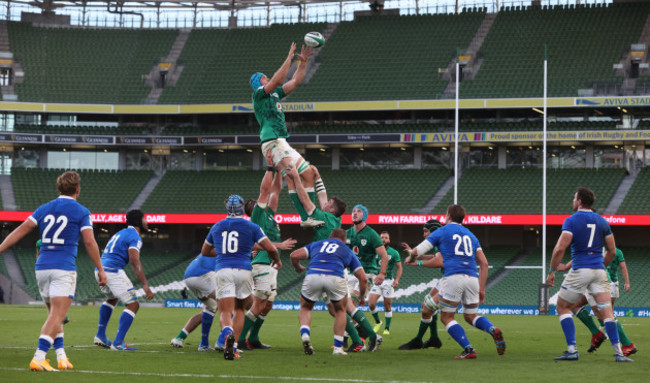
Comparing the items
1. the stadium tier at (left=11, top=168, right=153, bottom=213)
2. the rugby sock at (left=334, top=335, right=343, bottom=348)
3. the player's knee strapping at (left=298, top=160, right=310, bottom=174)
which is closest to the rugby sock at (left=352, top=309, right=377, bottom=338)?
the rugby sock at (left=334, top=335, right=343, bottom=348)

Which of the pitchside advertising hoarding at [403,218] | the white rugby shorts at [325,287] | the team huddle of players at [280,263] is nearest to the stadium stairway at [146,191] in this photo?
the pitchside advertising hoarding at [403,218]

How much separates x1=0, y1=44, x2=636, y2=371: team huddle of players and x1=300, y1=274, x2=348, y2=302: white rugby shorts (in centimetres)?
2

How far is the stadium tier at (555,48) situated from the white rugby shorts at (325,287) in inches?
1625

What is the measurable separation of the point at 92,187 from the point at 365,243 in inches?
1726

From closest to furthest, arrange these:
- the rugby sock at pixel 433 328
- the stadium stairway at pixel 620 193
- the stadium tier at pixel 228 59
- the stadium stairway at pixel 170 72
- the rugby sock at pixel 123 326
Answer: the rugby sock at pixel 123 326, the rugby sock at pixel 433 328, the stadium stairway at pixel 620 193, the stadium tier at pixel 228 59, the stadium stairway at pixel 170 72

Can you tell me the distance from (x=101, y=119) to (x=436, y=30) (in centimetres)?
2472

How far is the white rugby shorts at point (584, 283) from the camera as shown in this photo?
1383 centimetres

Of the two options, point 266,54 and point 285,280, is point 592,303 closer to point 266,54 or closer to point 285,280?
point 285,280

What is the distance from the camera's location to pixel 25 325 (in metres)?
24.5

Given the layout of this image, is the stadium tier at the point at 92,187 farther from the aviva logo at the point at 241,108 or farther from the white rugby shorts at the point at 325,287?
the white rugby shorts at the point at 325,287

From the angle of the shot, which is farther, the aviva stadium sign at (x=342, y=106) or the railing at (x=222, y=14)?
the railing at (x=222, y=14)

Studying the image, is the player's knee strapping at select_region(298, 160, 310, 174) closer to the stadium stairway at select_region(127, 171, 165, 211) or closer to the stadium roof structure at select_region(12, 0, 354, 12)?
the stadium stairway at select_region(127, 171, 165, 211)

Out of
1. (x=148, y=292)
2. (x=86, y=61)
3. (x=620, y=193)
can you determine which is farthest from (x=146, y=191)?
(x=148, y=292)

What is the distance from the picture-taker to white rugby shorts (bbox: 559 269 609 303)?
13.8 m
